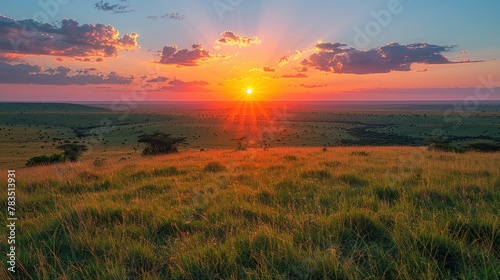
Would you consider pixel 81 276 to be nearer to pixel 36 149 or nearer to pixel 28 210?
pixel 28 210

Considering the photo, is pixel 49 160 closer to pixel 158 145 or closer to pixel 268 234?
pixel 158 145

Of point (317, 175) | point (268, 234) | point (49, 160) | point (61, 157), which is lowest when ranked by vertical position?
point (49, 160)

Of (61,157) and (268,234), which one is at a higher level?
(268,234)

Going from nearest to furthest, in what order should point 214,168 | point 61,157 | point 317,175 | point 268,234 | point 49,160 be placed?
point 268,234, point 317,175, point 214,168, point 61,157, point 49,160

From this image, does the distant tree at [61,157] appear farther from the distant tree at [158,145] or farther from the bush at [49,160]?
the distant tree at [158,145]

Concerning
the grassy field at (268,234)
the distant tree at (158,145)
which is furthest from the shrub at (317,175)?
the distant tree at (158,145)

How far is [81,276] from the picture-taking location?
422 cm

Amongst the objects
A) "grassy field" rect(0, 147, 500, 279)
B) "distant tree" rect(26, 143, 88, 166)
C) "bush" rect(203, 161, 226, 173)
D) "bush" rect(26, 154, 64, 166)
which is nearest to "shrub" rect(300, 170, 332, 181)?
"grassy field" rect(0, 147, 500, 279)

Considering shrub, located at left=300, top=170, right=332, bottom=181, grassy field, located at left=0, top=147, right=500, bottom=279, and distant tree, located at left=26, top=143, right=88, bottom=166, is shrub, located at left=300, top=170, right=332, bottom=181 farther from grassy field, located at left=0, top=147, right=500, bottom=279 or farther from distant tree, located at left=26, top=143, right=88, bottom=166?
distant tree, located at left=26, top=143, right=88, bottom=166

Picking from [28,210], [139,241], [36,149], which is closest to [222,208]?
[139,241]

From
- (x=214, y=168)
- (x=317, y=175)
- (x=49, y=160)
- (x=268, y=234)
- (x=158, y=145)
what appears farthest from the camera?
(x=158, y=145)

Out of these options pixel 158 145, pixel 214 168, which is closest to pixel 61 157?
pixel 158 145

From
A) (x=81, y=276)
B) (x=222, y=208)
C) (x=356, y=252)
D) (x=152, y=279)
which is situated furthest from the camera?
A: (x=222, y=208)

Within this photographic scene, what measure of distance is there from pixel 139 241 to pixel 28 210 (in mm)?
4067
